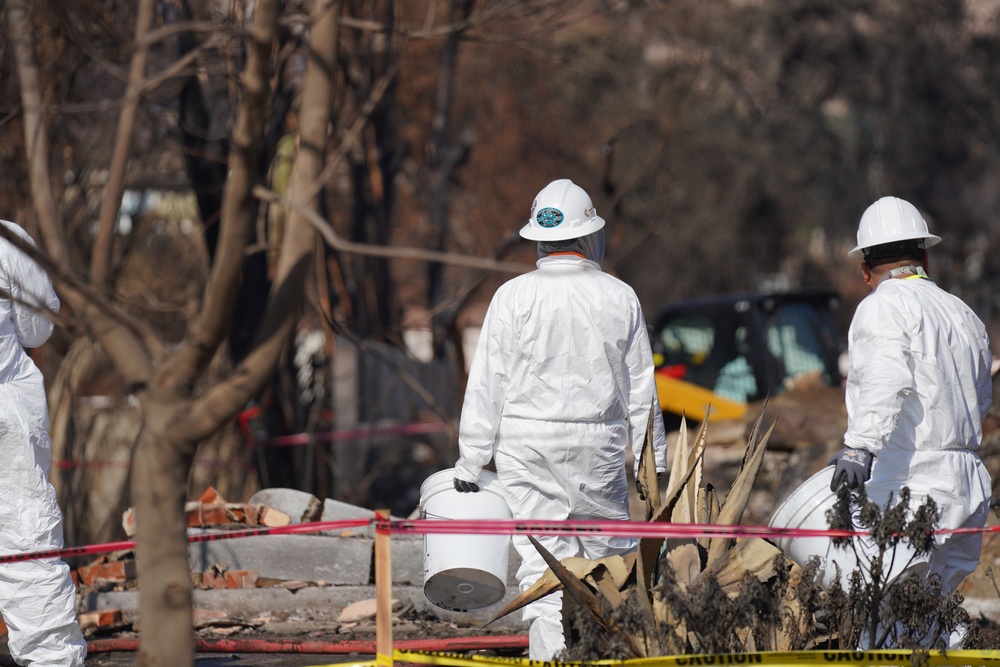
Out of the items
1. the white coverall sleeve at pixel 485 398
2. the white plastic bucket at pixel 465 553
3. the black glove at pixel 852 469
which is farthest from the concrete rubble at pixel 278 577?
the black glove at pixel 852 469

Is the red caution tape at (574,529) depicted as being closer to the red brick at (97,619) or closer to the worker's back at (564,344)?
the worker's back at (564,344)

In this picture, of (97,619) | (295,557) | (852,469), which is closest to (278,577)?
(295,557)

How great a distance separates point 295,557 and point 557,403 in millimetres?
2267

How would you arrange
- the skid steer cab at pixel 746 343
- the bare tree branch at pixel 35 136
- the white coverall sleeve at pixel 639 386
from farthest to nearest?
1. the skid steer cab at pixel 746 343
2. the white coverall sleeve at pixel 639 386
3. the bare tree branch at pixel 35 136

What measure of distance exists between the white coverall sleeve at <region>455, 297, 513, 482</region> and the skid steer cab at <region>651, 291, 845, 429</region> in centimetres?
708

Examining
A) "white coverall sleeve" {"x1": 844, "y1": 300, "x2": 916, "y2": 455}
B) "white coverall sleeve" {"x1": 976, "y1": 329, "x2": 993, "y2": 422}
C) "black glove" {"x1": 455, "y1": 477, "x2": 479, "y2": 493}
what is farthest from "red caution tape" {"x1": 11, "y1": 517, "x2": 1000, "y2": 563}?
"white coverall sleeve" {"x1": 976, "y1": 329, "x2": 993, "y2": 422}

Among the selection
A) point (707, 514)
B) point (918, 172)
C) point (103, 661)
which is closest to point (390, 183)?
point (103, 661)

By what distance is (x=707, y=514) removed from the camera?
4492mm

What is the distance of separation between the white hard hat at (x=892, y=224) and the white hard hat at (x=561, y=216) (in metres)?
1.01

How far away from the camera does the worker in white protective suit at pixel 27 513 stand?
455 centimetres

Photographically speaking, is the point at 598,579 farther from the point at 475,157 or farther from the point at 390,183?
the point at 475,157

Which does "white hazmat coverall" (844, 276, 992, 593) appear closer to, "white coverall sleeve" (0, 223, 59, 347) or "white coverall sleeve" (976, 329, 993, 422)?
"white coverall sleeve" (976, 329, 993, 422)

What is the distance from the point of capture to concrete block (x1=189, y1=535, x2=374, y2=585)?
6.40 metres

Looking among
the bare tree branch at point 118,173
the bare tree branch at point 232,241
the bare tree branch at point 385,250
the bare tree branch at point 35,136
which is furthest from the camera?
the bare tree branch at point 118,173
